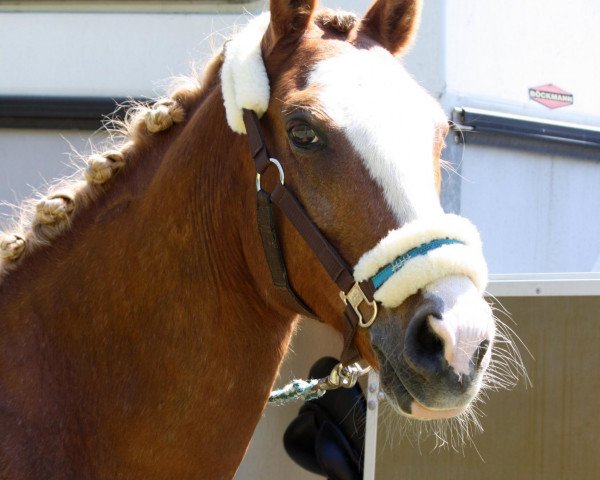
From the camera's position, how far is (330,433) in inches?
166

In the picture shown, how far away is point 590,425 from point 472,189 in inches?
53.1

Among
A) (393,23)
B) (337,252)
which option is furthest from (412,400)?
(393,23)

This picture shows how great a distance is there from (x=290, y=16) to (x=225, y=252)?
795 mm

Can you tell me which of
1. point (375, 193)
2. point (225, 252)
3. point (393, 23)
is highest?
point (393, 23)

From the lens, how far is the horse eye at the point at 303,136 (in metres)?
2.55

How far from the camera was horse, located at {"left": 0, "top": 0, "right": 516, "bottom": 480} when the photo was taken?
2.44 meters

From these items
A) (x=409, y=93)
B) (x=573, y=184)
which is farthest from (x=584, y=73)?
(x=409, y=93)

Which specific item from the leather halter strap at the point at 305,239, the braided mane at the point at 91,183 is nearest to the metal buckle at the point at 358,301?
the leather halter strap at the point at 305,239

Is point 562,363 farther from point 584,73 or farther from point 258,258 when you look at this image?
point 584,73

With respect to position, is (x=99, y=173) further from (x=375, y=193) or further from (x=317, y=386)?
(x=317, y=386)

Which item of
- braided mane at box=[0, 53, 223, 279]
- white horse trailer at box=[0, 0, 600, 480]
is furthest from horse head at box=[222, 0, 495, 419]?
white horse trailer at box=[0, 0, 600, 480]

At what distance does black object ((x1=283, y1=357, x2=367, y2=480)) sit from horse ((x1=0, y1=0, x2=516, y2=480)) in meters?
1.29

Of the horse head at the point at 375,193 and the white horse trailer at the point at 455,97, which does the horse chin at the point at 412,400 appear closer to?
the horse head at the point at 375,193

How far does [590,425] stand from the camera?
3.69 meters
